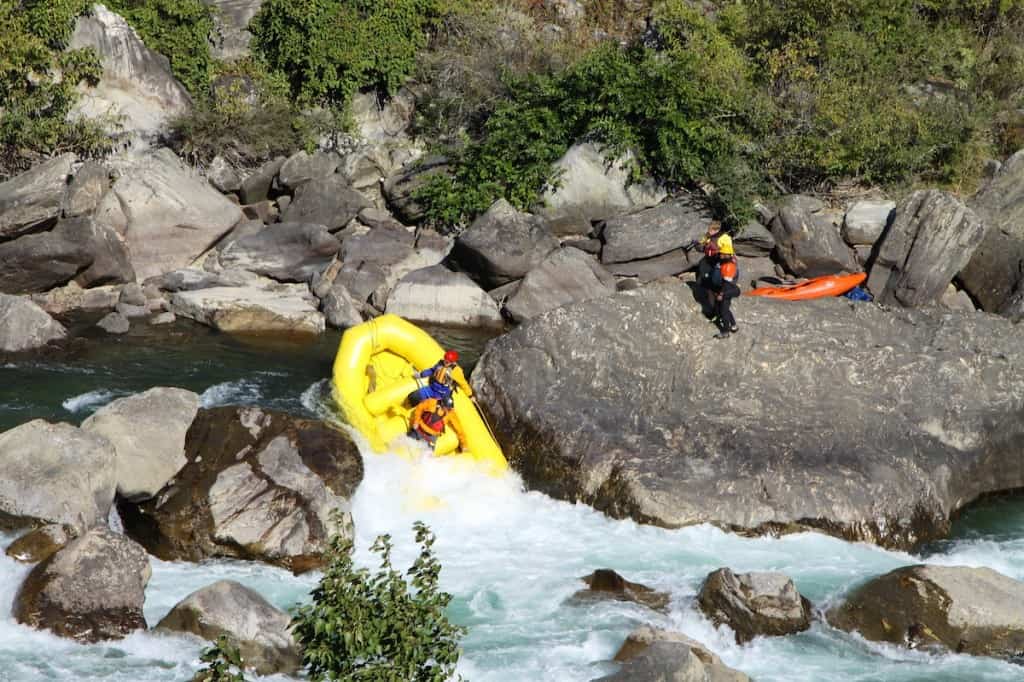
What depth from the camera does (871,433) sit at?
12406mm

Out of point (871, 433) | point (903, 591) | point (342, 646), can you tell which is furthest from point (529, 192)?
point (342, 646)

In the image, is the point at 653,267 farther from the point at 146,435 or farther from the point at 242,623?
the point at 242,623

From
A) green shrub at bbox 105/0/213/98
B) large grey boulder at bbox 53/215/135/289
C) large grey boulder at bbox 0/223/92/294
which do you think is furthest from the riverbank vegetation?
large grey boulder at bbox 0/223/92/294

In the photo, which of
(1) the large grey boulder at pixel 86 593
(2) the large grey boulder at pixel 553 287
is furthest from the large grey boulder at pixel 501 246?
(1) the large grey boulder at pixel 86 593

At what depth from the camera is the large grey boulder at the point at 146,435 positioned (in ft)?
36.0

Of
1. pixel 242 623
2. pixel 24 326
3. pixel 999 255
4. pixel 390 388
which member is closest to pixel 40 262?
pixel 24 326

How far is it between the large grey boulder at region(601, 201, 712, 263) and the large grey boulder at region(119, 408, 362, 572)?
810 centimetres

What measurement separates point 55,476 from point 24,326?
5.62 m

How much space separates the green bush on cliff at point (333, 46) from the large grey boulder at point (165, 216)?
4931 millimetres

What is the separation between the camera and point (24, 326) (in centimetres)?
1536

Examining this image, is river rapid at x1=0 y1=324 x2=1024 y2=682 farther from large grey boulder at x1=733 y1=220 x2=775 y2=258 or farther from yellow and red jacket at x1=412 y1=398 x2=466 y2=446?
large grey boulder at x1=733 y1=220 x2=775 y2=258

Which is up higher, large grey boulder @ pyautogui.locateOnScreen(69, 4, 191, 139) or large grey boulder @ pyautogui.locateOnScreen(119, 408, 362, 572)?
large grey boulder @ pyautogui.locateOnScreen(69, 4, 191, 139)

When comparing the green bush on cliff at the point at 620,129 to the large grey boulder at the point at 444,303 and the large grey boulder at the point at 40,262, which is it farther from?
the large grey boulder at the point at 40,262

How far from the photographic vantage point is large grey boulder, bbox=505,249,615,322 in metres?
17.5
